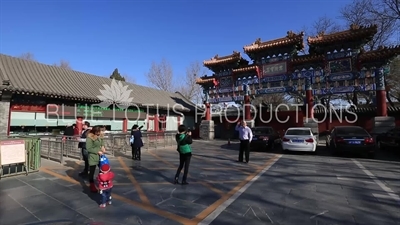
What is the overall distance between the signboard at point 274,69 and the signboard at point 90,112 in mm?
10620

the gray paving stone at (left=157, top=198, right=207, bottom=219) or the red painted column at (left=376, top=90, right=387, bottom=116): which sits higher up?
the red painted column at (left=376, top=90, right=387, bottom=116)

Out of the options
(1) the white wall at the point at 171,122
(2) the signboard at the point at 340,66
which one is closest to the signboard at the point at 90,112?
(1) the white wall at the point at 171,122

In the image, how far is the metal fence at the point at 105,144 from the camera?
8.69m

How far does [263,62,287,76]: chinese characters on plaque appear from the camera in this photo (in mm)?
16969

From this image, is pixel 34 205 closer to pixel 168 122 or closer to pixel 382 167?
pixel 382 167

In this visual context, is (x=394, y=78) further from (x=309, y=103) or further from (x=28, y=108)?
(x=28, y=108)

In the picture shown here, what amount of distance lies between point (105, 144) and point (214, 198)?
8024mm

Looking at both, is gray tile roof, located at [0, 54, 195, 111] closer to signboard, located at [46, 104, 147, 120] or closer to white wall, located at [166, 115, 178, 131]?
signboard, located at [46, 104, 147, 120]

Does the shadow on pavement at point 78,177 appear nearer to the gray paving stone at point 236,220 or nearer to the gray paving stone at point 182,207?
the gray paving stone at point 182,207

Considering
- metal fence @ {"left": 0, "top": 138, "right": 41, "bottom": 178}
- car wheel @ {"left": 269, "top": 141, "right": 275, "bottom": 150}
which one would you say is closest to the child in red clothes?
metal fence @ {"left": 0, "top": 138, "right": 41, "bottom": 178}

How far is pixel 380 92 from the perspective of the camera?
45.3 feet

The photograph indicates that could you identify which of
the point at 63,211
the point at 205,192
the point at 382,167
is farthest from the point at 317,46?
the point at 63,211

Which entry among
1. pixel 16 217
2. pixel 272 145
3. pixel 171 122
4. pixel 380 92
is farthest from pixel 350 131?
pixel 171 122

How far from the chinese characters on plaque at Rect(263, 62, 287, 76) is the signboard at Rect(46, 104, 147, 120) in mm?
10648
